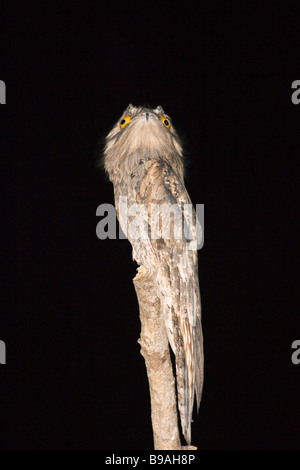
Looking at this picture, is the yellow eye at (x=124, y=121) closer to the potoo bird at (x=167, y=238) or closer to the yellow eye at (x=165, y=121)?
the potoo bird at (x=167, y=238)

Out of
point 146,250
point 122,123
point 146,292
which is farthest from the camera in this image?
point 122,123

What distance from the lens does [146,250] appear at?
277 cm

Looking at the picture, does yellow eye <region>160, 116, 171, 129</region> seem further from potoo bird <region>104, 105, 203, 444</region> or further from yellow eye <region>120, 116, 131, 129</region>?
yellow eye <region>120, 116, 131, 129</region>

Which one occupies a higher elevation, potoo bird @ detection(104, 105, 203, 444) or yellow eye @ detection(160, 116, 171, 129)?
yellow eye @ detection(160, 116, 171, 129)

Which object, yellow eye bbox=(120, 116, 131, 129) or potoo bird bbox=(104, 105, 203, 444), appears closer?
potoo bird bbox=(104, 105, 203, 444)

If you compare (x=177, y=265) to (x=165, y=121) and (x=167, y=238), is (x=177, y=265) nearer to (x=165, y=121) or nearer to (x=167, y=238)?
(x=167, y=238)

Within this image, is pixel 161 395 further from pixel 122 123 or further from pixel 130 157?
pixel 122 123

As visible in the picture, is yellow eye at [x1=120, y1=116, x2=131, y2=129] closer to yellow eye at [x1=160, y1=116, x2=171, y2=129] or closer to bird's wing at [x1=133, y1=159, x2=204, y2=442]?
yellow eye at [x1=160, y1=116, x2=171, y2=129]

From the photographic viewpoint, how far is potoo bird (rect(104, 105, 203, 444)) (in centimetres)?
268

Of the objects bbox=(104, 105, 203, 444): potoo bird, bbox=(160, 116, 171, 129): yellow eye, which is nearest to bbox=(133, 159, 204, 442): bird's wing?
bbox=(104, 105, 203, 444): potoo bird

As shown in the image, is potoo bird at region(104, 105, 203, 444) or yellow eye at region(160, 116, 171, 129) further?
yellow eye at region(160, 116, 171, 129)

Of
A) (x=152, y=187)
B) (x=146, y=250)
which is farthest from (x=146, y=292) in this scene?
(x=152, y=187)

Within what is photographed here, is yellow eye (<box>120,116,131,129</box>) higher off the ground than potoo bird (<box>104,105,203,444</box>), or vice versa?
yellow eye (<box>120,116,131,129</box>)
